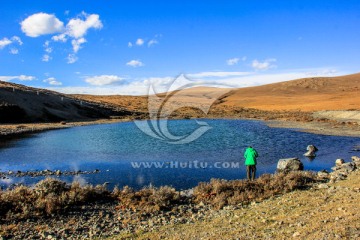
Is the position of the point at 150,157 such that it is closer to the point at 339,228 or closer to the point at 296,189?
the point at 296,189

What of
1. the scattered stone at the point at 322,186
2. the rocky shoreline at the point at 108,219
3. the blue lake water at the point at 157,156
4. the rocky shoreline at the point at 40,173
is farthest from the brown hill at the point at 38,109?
the scattered stone at the point at 322,186

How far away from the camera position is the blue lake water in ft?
74.9

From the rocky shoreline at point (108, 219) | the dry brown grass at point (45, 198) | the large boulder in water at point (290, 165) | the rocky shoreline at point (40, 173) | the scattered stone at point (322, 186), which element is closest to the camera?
the rocky shoreline at point (108, 219)

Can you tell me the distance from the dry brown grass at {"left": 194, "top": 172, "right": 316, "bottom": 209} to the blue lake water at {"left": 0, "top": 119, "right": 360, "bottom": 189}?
3.88 metres

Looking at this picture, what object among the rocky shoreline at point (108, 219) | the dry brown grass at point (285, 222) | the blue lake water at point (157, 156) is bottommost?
the blue lake water at point (157, 156)

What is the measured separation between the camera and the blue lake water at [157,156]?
2283cm

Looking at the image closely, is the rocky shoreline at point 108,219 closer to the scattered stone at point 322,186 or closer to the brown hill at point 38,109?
the scattered stone at point 322,186

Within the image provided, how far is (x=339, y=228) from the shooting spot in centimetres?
896

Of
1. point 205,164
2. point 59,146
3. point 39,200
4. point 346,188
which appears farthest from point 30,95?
point 346,188

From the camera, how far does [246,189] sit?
1630 centimetres

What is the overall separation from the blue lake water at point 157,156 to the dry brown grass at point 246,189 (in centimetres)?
388

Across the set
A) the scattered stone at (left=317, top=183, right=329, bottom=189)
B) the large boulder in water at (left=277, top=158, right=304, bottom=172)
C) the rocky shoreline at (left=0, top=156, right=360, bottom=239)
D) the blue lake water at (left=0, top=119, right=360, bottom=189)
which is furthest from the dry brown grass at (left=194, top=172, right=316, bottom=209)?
the large boulder in water at (left=277, top=158, right=304, bottom=172)

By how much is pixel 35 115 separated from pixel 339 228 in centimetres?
6741

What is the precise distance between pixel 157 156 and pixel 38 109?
4902cm
